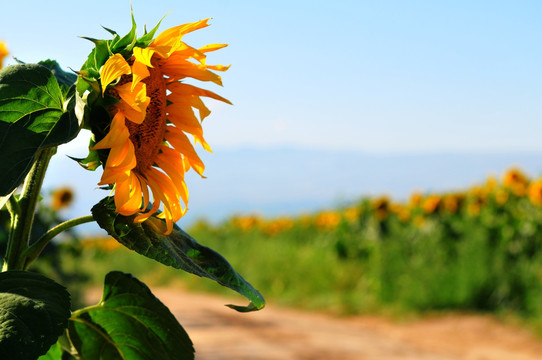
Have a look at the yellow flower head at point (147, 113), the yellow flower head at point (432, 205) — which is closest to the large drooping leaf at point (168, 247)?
the yellow flower head at point (147, 113)

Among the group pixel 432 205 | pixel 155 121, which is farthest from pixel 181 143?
pixel 432 205

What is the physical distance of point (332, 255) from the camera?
784cm

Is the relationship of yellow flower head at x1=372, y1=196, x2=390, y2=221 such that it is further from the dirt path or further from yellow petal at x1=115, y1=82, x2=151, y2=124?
yellow petal at x1=115, y1=82, x2=151, y2=124

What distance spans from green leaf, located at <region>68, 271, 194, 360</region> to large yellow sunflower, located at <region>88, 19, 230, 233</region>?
0.35 feet

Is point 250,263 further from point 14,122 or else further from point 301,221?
point 14,122

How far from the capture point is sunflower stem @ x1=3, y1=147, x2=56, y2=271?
74cm

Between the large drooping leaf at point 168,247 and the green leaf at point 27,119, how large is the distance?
0.10 meters

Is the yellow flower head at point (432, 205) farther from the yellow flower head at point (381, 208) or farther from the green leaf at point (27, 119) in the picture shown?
the green leaf at point (27, 119)

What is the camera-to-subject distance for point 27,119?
66 cm

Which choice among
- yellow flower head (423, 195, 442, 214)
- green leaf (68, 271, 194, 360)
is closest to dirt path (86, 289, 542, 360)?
yellow flower head (423, 195, 442, 214)

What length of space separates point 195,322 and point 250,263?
2999 mm

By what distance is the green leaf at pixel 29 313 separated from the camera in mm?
609

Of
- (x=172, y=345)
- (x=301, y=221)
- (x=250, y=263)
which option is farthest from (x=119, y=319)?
(x=301, y=221)

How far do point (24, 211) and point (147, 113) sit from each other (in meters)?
0.17
